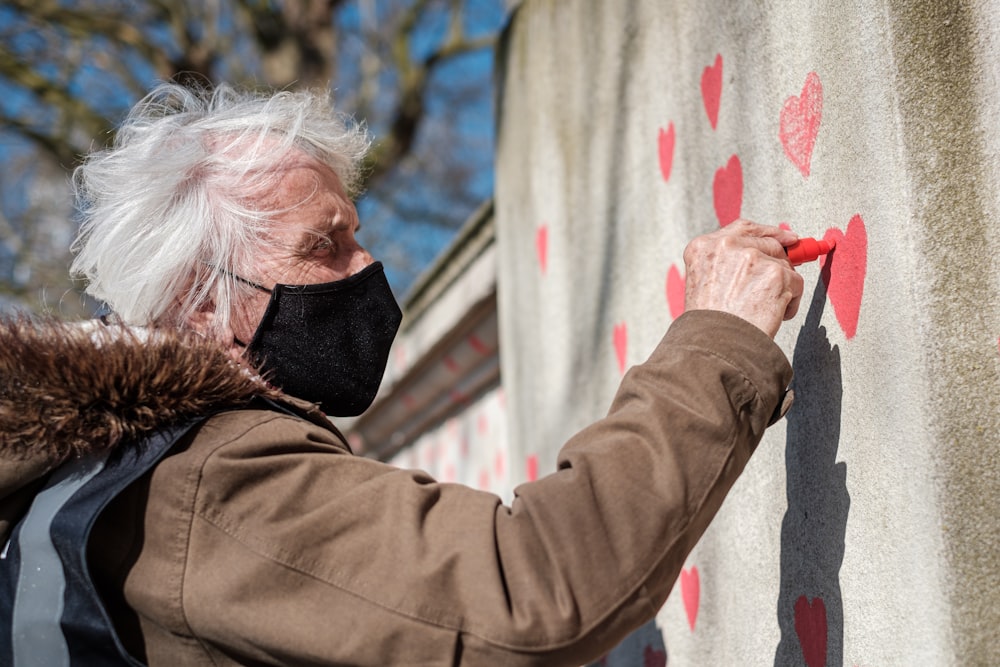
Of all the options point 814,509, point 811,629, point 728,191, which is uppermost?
point 728,191

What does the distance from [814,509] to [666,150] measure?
2.98 feet

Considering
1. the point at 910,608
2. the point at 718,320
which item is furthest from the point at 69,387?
the point at 910,608

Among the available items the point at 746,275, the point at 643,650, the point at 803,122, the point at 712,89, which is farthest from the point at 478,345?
the point at 746,275

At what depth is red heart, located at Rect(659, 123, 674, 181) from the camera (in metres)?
2.19

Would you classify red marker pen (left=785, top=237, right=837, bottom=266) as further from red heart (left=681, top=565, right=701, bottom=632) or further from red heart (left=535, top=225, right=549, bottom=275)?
red heart (left=535, top=225, right=549, bottom=275)

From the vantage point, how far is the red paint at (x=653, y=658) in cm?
220

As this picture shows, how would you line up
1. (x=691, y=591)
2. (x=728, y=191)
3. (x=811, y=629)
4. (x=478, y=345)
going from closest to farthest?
(x=811, y=629)
(x=728, y=191)
(x=691, y=591)
(x=478, y=345)

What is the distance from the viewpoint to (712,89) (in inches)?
77.8

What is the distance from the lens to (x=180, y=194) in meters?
1.79

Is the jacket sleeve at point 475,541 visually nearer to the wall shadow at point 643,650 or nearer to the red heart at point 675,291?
the red heart at point 675,291

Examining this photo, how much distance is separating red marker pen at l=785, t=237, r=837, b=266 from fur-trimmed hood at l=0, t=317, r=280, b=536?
0.80 meters

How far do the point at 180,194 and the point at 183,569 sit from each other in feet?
2.38

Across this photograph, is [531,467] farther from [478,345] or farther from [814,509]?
[814,509]

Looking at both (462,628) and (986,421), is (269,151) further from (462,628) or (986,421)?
(986,421)
